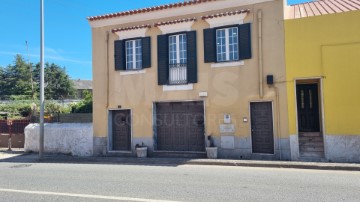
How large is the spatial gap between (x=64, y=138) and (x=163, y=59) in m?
6.38

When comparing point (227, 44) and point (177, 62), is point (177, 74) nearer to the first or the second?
point (177, 62)

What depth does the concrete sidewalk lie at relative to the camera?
10.4 m

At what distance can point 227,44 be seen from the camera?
1305 cm

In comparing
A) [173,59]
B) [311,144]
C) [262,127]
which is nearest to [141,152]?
[173,59]

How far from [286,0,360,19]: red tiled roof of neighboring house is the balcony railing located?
190 inches

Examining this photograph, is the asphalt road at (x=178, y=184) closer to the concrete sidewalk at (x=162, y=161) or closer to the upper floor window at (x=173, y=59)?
the concrete sidewalk at (x=162, y=161)

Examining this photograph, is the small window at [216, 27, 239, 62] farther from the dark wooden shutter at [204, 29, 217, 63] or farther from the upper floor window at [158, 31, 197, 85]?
the upper floor window at [158, 31, 197, 85]

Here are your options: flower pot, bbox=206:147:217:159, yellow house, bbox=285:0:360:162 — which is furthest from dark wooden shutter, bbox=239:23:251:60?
flower pot, bbox=206:147:217:159

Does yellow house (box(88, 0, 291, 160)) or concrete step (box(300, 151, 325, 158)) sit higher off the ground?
yellow house (box(88, 0, 291, 160))

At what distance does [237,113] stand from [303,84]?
398 centimetres

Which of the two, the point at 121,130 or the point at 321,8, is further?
the point at 121,130

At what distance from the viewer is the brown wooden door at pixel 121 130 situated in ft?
48.2

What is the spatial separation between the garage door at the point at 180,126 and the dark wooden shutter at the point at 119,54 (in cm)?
255

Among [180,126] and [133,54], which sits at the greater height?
[133,54]
